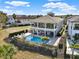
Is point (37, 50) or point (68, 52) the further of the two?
point (37, 50)

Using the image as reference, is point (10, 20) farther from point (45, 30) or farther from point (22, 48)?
point (22, 48)

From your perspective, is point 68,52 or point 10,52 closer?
point 10,52

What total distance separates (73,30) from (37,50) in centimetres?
1347

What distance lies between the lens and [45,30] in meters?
46.7

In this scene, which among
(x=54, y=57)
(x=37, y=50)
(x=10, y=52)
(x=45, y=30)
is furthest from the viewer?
(x=45, y=30)

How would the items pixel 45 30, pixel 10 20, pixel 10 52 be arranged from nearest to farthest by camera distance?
pixel 10 52, pixel 45 30, pixel 10 20

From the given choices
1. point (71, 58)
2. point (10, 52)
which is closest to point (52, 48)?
point (71, 58)

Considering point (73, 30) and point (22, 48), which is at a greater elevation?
point (73, 30)

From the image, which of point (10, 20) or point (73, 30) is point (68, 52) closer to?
point (73, 30)

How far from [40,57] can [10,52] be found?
7.72 meters

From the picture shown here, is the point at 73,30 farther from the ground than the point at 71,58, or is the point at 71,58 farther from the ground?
the point at 73,30

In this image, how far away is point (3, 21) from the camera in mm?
75188

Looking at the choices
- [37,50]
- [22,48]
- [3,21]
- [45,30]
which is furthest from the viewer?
[3,21]

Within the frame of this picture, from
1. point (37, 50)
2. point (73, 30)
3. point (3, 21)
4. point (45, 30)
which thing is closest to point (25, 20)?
point (3, 21)
